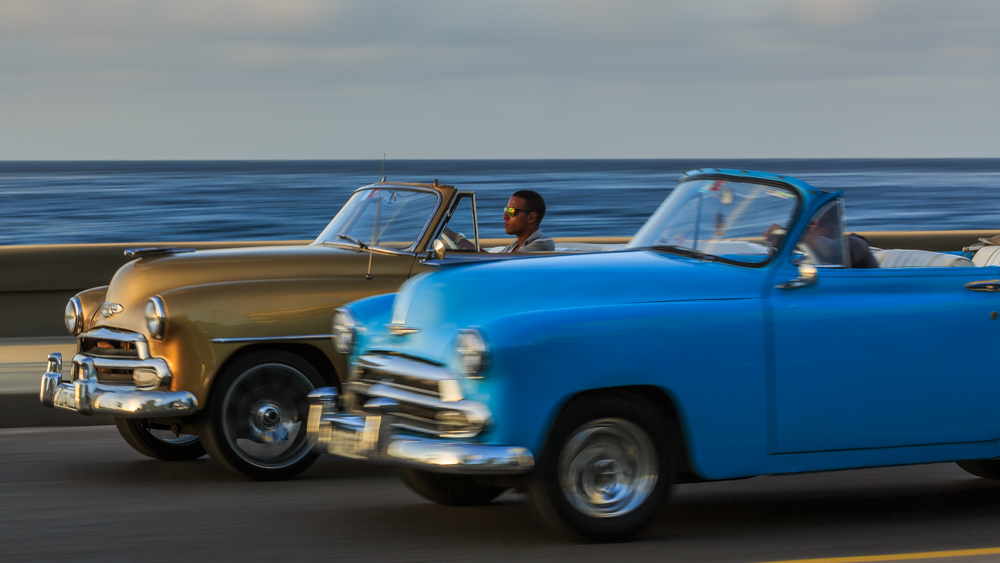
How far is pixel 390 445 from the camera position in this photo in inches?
211

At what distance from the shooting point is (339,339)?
6.25 m

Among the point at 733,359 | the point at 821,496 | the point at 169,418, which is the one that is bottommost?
the point at 821,496

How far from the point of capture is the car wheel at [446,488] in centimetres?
644

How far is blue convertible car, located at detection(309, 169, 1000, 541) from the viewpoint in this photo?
522 cm

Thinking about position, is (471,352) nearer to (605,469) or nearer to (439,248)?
(605,469)

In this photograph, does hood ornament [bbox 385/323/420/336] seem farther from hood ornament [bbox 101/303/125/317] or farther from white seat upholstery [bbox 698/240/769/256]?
hood ornament [bbox 101/303/125/317]

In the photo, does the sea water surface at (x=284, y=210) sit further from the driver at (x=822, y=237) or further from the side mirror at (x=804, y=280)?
the side mirror at (x=804, y=280)

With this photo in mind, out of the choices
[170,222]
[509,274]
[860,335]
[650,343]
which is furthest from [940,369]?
[170,222]

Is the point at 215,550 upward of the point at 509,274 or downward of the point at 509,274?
downward

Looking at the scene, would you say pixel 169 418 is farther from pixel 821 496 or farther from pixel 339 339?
pixel 821 496

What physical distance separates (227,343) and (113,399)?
696 millimetres

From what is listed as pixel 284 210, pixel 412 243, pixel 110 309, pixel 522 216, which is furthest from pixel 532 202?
pixel 284 210

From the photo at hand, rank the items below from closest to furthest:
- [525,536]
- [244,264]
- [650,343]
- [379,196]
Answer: [650,343]
[525,536]
[244,264]
[379,196]

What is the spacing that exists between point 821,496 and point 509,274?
2501mm
